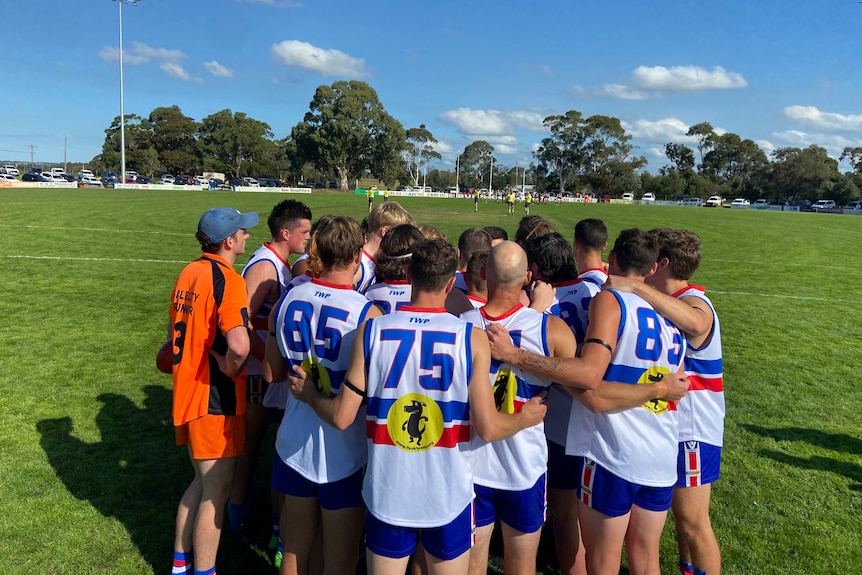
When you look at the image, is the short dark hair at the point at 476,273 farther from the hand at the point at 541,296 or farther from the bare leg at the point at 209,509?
the bare leg at the point at 209,509

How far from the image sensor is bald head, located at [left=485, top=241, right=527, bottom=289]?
2.43 m

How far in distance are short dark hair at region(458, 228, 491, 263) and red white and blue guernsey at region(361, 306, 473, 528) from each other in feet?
4.66

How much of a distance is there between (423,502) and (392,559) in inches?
12.7

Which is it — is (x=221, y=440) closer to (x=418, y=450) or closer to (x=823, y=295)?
(x=418, y=450)

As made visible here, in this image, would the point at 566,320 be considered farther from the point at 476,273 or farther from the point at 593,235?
the point at 593,235

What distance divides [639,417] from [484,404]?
909 millimetres

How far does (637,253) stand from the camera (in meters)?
2.73

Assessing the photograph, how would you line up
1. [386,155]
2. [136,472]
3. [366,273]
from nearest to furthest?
[366,273], [136,472], [386,155]

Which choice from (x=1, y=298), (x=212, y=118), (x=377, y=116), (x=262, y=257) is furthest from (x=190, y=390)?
(x=212, y=118)

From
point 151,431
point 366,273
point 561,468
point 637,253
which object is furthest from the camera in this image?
point 151,431

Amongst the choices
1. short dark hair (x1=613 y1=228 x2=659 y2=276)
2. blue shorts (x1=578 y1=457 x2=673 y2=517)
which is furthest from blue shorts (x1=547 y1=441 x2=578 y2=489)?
short dark hair (x1=613 y1=228 x2=659 y2=276)

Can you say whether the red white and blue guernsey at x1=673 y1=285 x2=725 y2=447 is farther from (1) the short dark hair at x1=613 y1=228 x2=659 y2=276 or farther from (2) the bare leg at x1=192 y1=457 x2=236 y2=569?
(2) the bare leg at x1=192 y1=457 x2=236 y2=569

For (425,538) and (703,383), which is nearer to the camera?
(425,538)

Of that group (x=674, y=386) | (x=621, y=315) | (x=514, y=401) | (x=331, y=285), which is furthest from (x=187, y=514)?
(x=674, y=386)
